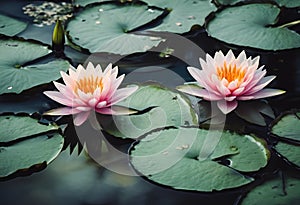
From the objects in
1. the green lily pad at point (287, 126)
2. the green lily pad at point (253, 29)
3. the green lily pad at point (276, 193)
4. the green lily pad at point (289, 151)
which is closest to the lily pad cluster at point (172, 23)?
the green lily pad at point (253, 29)

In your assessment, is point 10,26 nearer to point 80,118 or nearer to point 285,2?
point 80,118

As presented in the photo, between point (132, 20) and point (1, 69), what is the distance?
0.53 meters

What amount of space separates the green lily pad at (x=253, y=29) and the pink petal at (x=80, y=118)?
62 cm

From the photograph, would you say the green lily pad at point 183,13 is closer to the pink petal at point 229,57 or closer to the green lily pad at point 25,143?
the pink petal at point 229,57

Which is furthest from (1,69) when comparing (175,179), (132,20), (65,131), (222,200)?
(222,200)

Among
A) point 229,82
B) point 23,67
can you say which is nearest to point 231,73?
point 229,82

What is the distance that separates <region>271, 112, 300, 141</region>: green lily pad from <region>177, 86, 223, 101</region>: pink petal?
183mm

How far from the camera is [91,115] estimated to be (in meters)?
1.67

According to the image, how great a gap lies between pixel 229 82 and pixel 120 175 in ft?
1.41

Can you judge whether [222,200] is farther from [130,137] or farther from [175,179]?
[130,137]

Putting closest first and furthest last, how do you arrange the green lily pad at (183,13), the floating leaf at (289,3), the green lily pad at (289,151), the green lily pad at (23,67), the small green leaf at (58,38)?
the green lily pad at (289,151) → the green lily pad at (23,67) → the small green leaf at (58,38) → the green lily pad at (183,13) → the floating leaf at (289,3)

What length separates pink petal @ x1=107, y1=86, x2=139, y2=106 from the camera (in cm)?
166

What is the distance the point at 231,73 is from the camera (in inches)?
65.7

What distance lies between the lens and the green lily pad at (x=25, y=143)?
4.93 ft
